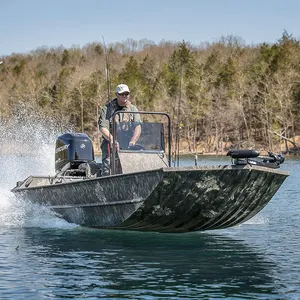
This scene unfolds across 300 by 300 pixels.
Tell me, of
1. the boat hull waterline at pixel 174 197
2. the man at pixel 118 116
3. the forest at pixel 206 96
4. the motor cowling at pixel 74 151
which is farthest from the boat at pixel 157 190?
the forest at pixel 206 96

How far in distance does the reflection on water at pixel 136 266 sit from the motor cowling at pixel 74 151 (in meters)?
1.52

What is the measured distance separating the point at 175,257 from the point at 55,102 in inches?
3427

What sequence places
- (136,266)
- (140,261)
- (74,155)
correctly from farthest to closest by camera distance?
1. (74,155)
2. (140,261)
3. (136,266)

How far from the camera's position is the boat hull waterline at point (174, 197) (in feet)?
45.7

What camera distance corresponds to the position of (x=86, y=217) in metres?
16.3

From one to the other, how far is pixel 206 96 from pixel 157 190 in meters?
78.6

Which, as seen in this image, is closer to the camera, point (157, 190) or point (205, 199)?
point (157, 190)

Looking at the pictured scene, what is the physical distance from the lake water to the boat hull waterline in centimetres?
41

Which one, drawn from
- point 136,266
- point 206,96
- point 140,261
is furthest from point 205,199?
point 206,96

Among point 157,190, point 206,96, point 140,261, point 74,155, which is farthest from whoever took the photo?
point 206,96

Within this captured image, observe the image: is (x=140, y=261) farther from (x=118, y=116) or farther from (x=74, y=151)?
(x=74, y=151)

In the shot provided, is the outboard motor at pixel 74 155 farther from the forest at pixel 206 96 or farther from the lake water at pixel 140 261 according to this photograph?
the forest at pixel 206 96

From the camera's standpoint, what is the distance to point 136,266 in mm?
13062

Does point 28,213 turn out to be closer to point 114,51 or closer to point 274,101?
point 274,101
